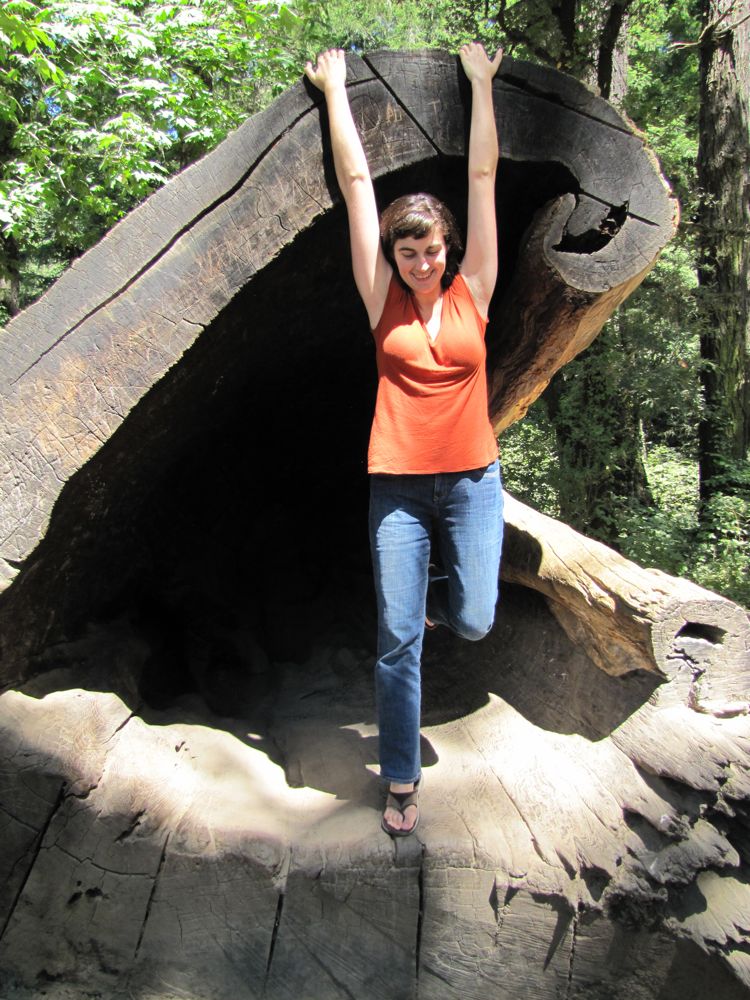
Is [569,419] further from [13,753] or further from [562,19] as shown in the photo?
[13,753]

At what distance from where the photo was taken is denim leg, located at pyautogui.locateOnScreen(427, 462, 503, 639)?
5.96 ft

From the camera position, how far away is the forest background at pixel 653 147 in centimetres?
531

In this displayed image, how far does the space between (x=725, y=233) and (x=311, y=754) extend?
5.19 metres

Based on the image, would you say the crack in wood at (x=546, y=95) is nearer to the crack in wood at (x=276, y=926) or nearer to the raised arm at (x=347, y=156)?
the raised arm at (x=347, y=156)

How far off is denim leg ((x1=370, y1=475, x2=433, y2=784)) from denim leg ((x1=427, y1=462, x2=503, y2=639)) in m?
0.07

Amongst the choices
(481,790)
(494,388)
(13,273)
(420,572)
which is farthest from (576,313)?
(13,273)

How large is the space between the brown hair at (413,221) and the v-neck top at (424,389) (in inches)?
4.3

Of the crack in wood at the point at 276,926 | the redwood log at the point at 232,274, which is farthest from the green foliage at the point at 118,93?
the crack in wood at the point at 276,926

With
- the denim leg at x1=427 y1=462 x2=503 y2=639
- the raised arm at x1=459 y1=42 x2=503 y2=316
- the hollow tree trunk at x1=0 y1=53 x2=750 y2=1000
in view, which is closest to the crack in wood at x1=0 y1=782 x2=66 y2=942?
the hollow tree trunk at x1=0 y1=53 x2=750 y2=1000

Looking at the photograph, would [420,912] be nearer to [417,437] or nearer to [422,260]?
[417,437]

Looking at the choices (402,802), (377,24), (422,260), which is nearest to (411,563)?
(402,802)

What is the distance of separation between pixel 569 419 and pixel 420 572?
4.85m

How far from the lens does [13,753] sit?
1604 mm

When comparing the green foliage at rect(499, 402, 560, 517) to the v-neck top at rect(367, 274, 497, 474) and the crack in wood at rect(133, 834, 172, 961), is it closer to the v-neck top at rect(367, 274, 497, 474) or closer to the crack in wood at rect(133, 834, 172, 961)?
the v-neck top at rect(367, 274, 497, 474)
